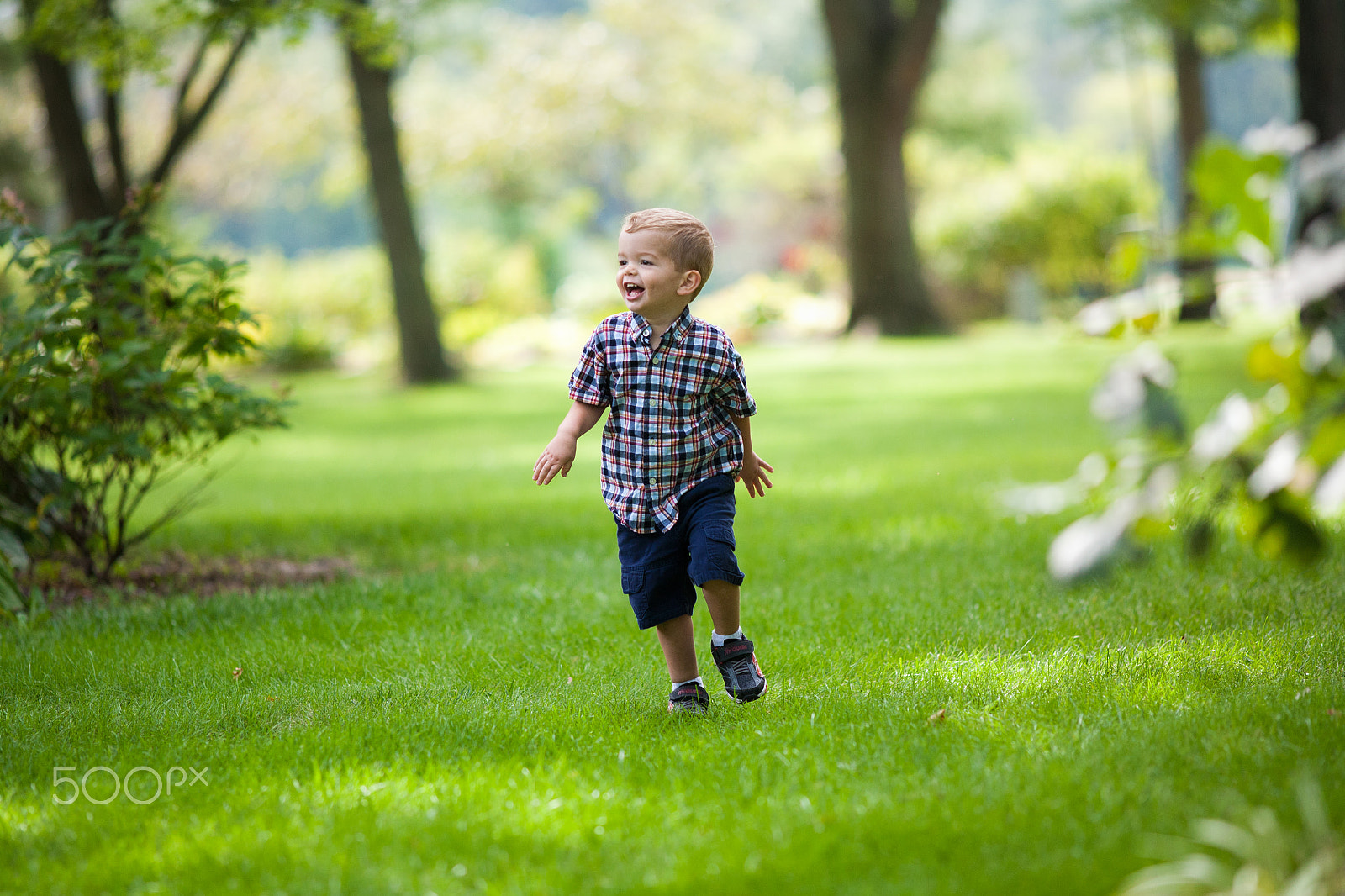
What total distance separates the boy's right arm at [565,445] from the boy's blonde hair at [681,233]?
16.5 inches

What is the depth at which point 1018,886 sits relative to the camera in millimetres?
2055

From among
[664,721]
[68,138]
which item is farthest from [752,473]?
[68,138]

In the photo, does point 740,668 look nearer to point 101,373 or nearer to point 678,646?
point 678,646

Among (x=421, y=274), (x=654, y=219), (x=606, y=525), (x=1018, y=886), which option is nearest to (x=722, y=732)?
(x=1018, y=886)

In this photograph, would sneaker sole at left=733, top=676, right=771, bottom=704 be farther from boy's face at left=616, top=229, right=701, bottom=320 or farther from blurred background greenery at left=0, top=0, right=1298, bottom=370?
blurred background greenery at left=0, top=0, right=1298, bottom=370

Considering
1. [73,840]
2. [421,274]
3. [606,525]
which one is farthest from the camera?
[421,274]

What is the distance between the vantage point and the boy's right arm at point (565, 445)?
10.0 feet

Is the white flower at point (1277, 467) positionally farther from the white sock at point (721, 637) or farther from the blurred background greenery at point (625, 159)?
the white sock at point (721, 637)

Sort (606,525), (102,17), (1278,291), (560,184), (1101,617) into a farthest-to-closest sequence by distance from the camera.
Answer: (560,184), (102,17), (606,525), (1101,617), (1278,291)

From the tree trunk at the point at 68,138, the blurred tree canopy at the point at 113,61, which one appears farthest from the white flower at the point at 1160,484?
the tree trunk at the point at 68,138

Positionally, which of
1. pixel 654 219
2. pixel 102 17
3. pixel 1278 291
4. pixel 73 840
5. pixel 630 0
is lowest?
pixel 73 840

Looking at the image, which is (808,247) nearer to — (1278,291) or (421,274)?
(421,274)

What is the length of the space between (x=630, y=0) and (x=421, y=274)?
31.5m

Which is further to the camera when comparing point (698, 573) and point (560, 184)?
point (560, 184)
